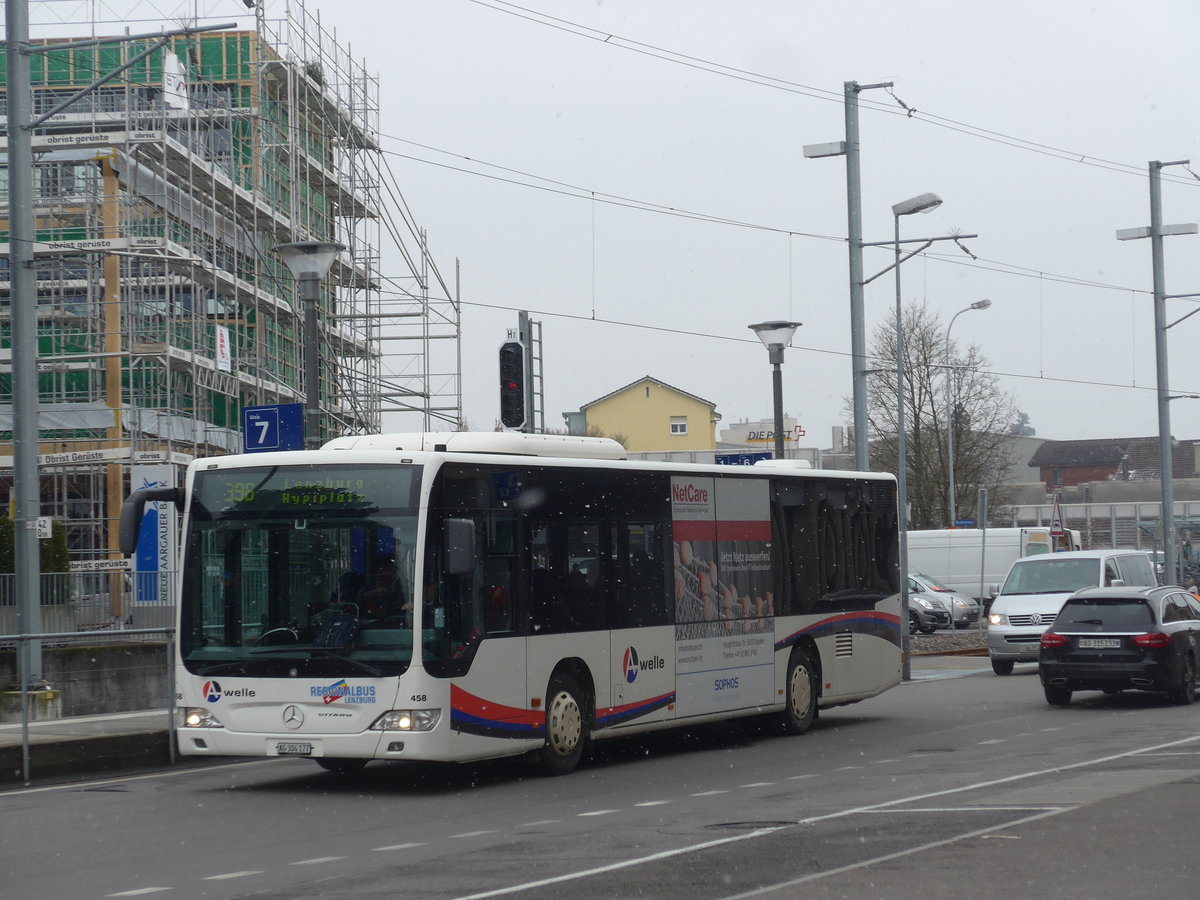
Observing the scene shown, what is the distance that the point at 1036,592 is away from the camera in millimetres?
28438

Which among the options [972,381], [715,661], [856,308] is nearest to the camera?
[715,661]

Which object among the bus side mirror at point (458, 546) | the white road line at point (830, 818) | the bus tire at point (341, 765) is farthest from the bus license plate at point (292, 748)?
the white road line at point (830, 818)

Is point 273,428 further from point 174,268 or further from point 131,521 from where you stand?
point 174,268

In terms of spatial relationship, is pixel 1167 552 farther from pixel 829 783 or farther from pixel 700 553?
pixel 829 783

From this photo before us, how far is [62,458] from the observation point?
37781mm

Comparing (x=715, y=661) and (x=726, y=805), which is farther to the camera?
(x=715, y=661)

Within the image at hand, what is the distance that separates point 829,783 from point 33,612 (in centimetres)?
1002

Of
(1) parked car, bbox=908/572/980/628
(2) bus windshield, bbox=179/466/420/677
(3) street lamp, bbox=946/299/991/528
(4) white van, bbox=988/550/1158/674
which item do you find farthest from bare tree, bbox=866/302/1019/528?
(2) bus windshield, bbox=179/466/420/677

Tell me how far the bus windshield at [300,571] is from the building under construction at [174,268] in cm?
1934

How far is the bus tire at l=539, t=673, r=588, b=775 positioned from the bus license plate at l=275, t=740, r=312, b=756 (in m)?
2.17

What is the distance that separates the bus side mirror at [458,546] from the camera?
13281mm

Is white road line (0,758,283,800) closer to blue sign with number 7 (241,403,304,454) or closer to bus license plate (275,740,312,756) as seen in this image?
bus license plate (275,740,312,756)

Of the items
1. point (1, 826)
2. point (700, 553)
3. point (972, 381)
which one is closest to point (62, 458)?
point (700, 553)

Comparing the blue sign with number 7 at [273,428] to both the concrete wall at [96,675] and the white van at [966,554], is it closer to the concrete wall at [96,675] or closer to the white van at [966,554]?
the concrete wall at [96,675]
